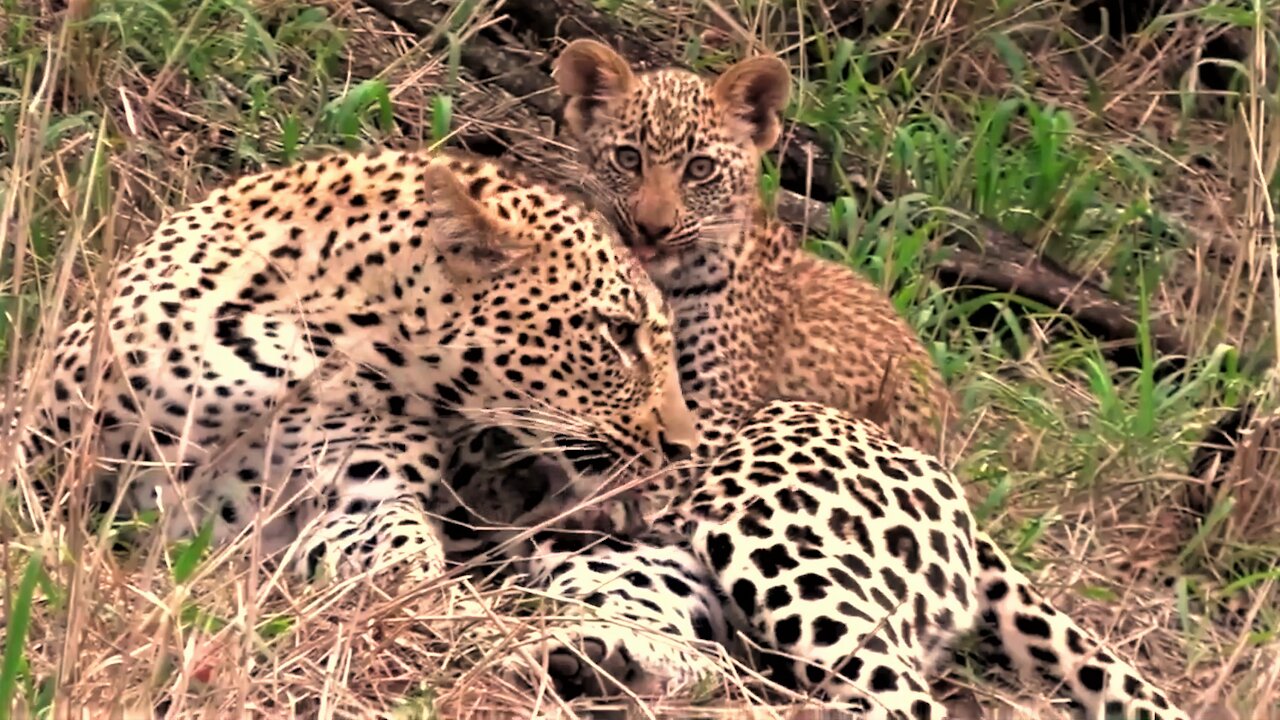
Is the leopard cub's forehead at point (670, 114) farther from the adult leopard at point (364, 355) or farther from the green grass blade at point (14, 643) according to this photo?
the green grass blade at point (14, 643)

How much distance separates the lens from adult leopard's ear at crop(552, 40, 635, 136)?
5.49 metres

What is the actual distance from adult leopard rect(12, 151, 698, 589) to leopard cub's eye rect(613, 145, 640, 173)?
2.83 feet

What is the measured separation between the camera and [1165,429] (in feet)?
17.8

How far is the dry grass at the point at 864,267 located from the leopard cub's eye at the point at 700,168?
0.38m

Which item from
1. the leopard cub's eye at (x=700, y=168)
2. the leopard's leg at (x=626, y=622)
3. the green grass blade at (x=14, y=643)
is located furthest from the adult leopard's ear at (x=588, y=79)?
the green grass blade at (x=14, y=643)

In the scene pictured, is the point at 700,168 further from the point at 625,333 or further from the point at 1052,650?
the point at 1052,650

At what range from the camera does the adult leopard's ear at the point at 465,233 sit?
4.29 meters

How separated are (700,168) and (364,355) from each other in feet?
4.44

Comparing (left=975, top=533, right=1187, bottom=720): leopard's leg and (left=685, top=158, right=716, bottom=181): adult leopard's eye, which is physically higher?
(left=685, top=158, right=716, bottom=181): adult leopard's eye

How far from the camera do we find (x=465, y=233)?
14.3 feet

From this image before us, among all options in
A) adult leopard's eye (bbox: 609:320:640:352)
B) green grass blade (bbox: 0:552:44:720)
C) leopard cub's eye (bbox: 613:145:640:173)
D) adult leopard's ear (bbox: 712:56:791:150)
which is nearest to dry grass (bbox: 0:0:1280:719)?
green grass blade (bbox: 0:552:44:720)

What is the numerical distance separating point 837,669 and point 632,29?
3.41 metres

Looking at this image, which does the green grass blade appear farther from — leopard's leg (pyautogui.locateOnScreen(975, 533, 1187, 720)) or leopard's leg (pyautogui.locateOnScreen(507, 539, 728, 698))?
leopard's leg (pyautogui.locateOnScreen(975, 533, 1187, 720))

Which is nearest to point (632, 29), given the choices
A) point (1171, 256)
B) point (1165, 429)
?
point (1171, 256)
